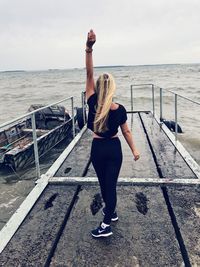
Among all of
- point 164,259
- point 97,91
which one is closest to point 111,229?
point 164,259

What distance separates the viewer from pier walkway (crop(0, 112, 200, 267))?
2.69 m

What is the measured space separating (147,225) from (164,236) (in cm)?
25

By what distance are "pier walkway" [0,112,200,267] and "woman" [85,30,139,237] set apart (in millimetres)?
262

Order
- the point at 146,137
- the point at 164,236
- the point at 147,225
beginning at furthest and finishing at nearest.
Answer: the point at 146,137
the point at 147,225
the point at 164,236

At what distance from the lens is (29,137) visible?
938 centimetres

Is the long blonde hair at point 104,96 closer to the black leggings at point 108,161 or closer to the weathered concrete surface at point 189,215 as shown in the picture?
the black leggings at point 108,161

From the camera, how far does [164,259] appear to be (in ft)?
8.70

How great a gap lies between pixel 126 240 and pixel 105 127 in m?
1.13

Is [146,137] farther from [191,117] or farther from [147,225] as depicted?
[191,117]

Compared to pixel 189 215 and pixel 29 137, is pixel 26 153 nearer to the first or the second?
pixel 29 137

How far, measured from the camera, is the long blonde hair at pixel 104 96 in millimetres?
2586

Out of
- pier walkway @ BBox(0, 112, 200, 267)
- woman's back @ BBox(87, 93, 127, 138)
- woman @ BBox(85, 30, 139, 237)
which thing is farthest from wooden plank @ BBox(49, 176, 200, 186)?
woman's back @ BBox(87, 93, 127, 138)

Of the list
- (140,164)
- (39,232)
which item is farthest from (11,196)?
(39,232)

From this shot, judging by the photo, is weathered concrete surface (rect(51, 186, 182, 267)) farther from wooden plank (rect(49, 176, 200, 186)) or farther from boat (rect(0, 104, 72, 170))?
boat (rect(0, 104, 72, 170))
